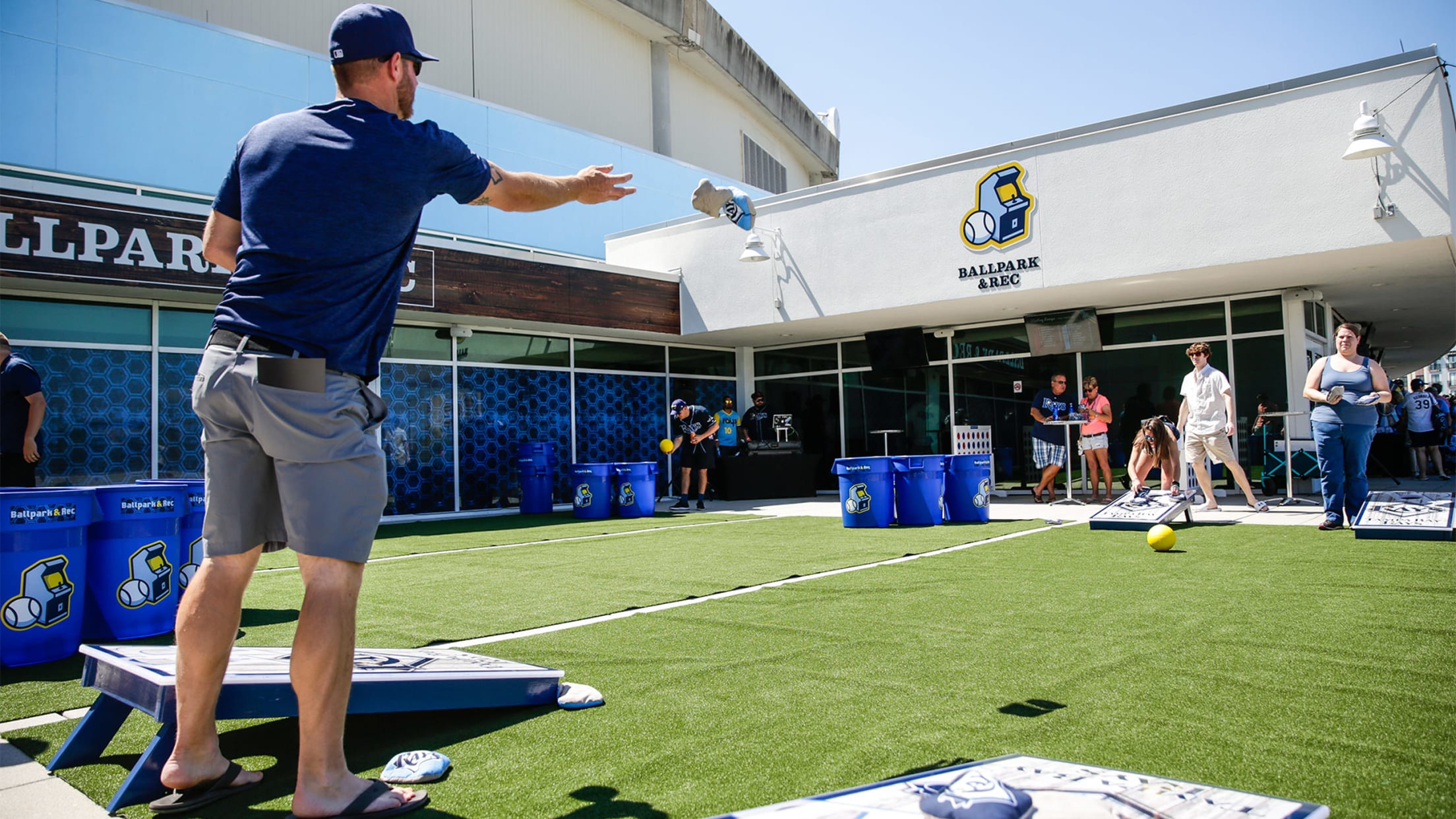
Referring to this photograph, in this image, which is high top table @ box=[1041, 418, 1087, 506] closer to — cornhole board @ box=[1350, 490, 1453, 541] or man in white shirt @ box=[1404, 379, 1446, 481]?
cornhole board @ box=[1350, 490, 1453, 541]

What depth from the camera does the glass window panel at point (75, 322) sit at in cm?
966

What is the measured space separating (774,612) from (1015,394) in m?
11.2

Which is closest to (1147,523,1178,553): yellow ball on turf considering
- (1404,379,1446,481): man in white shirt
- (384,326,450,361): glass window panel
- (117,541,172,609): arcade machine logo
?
(117,541,172,609): arcade machine logo

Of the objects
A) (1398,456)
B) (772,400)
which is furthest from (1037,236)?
(1398,456)

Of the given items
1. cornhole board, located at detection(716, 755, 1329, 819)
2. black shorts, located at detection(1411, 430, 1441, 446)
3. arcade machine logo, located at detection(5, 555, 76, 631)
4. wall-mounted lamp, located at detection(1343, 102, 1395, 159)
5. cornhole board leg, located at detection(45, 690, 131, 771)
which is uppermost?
wall-mounted lamp, located at detection(1343, 102, 1395, 159)

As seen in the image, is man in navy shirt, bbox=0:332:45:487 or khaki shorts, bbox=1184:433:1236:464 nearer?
man in navy shirt, bbox=0:332:45:487

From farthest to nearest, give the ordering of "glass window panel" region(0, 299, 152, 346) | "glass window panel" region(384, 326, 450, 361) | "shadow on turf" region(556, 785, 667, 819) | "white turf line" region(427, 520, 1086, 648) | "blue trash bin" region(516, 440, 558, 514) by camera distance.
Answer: "blue trash bin" region(516, 440, 558, 514) → "glass window panel" region(384, 326, 450, 361) → "glass window panel" region(0, 299, 152, 346) → "white turf line" region(427, 520, 1086, 648) → "shadow on turf" region(556, 785, 667, 819)

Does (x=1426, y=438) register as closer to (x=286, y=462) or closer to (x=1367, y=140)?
(x=1367, y=140)

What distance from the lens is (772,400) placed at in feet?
57.8

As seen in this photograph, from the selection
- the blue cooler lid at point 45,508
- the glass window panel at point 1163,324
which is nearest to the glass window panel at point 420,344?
the blue cooler lid at point 45,508

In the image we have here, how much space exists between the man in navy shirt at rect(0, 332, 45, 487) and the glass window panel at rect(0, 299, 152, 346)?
4.46 meters

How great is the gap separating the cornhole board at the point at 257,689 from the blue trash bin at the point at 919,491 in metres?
7.03

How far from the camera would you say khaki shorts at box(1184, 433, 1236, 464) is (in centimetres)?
922

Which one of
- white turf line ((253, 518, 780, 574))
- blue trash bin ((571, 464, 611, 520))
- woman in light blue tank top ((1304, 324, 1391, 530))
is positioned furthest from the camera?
blue trash bin ((571, 464, 611, 520))
